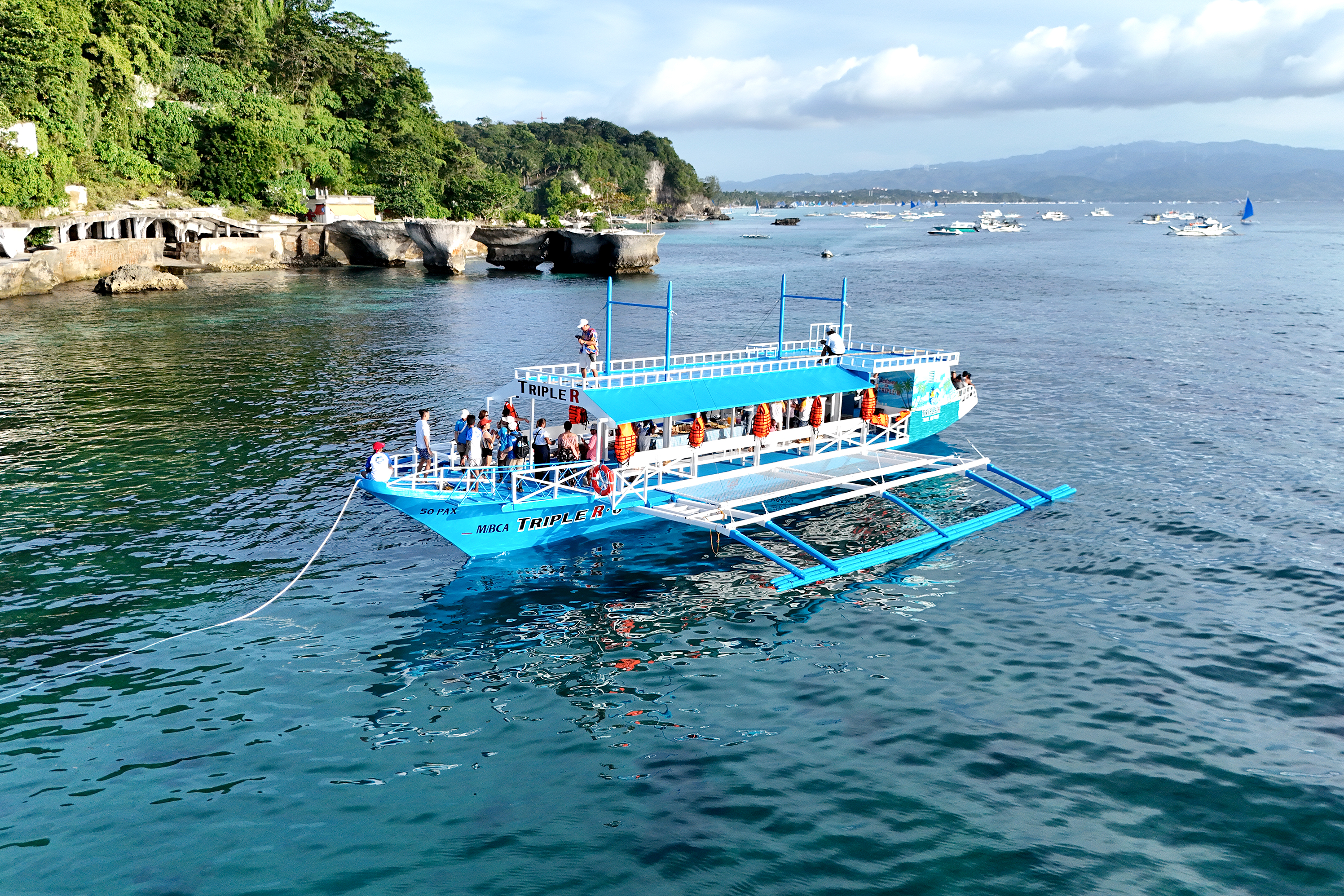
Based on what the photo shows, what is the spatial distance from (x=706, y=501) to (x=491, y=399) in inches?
277

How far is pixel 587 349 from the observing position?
27203 millimetres

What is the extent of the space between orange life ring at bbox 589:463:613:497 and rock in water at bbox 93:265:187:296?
Answer: 6593 centimetres

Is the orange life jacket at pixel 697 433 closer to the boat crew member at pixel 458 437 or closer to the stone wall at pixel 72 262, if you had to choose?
the boat crew member at pixel 458 437

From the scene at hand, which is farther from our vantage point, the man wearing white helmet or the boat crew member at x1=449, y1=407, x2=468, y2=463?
the man wearing white helmet

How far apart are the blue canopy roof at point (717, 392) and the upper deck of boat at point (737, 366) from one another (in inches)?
17.6

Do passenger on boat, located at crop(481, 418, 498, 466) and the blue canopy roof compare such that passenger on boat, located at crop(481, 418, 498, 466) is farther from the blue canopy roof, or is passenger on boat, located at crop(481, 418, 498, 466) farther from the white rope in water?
the white rope in water

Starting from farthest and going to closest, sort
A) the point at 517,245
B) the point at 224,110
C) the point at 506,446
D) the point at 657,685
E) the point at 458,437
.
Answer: the point at 517,245 < the point at 224,110 < the point at 506,446 < the point at 458,437 < the point at 657,685

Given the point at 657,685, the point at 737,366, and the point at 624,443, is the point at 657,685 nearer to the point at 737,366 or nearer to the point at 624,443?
the point at 624,443

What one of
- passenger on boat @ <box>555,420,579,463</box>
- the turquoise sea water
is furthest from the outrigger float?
the turquoise sea water

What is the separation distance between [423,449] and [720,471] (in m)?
8.86

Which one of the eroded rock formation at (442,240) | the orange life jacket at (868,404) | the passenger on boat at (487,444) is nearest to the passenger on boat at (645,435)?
the passenger on boat at (487,444)

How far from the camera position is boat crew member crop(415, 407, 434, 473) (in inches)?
958

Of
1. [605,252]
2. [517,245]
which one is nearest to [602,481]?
[605,252]

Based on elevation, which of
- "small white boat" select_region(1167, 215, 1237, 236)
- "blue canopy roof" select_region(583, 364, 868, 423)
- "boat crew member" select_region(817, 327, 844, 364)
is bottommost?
"blue canopy roof" select_region(583, 364, 868, 423)
